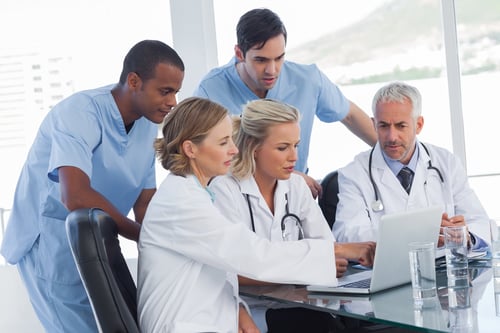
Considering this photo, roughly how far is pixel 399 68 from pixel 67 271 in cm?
201

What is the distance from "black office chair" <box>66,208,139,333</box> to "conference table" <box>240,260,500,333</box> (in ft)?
1.22

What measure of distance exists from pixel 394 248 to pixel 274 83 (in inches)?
41.7

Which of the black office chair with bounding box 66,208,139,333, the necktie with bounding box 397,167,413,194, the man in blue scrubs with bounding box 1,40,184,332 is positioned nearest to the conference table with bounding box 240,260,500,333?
the black office chair with bounding box 66,208,139,333

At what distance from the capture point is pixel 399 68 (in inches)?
149

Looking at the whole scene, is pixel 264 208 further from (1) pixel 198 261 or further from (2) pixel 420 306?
(2) pixel 420 306

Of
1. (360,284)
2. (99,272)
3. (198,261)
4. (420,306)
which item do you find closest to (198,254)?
(198,261)

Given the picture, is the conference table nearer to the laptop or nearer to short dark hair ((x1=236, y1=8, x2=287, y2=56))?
the laptop

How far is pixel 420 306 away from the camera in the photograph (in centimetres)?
176

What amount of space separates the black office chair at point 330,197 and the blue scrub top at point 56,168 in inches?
25.1

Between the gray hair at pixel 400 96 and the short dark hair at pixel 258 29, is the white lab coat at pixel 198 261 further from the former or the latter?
the short dark hair at pixel 258 29

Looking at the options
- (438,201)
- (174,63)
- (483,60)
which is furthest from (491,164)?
(174,63)

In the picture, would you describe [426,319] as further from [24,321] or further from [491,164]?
[24,321]

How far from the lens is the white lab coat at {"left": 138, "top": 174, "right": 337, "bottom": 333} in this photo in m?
1.92

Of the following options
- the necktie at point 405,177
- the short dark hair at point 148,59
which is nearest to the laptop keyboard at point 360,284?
the necktie at point 405,177
